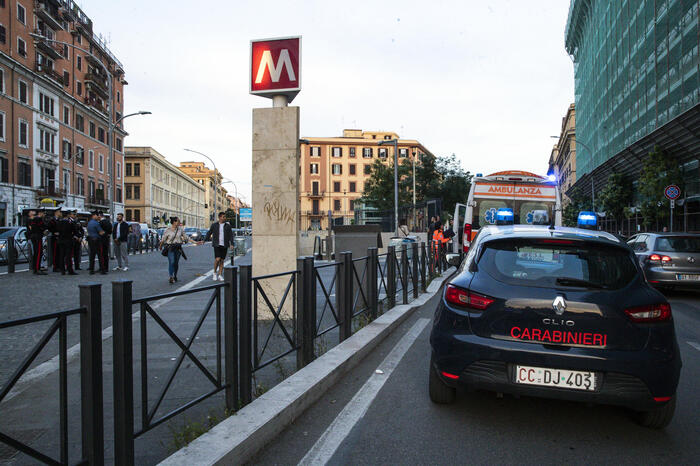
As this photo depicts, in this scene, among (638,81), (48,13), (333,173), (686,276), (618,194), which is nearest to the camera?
(686,276)

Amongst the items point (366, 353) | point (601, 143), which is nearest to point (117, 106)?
point (601, 143)

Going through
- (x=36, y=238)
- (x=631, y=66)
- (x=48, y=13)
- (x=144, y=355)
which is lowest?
(x=144, y=355)

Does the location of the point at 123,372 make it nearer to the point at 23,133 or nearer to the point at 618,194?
the point at 618,194

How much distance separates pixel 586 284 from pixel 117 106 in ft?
224

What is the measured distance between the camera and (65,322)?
2.38 metres

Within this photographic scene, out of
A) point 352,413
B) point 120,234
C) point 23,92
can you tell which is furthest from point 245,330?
point 23,92

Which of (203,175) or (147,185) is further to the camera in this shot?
(203,175)

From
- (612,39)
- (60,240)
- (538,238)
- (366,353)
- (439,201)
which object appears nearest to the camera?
(538,238)

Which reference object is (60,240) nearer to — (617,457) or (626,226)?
(617,457)

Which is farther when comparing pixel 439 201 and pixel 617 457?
pixel 439 201

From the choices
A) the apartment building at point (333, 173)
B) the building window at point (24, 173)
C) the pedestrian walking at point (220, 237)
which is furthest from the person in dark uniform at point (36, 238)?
the apartment building at point (333, 173)

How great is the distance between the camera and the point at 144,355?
9.70 ft

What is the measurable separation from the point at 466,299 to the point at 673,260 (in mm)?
9072

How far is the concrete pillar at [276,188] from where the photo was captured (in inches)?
314
